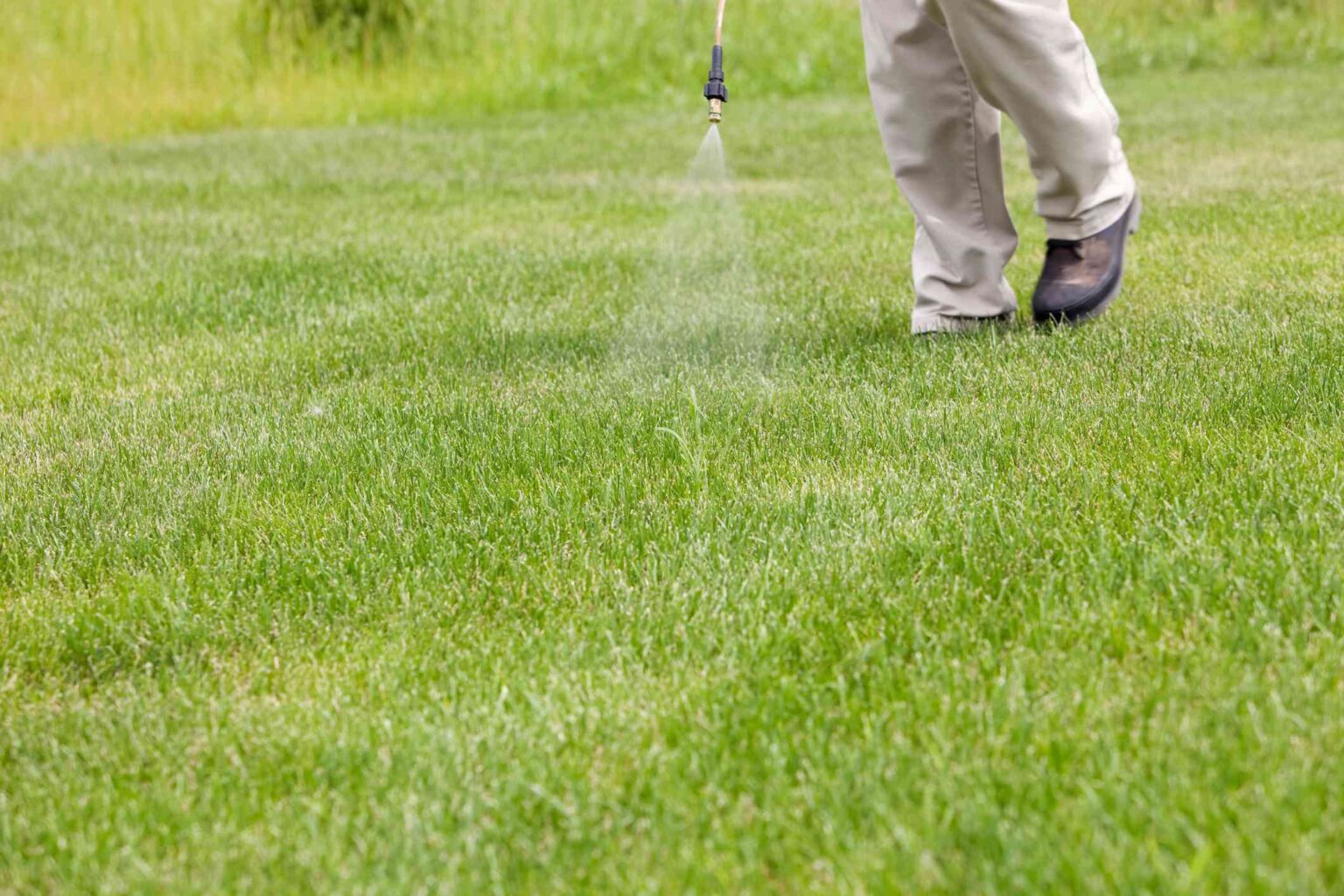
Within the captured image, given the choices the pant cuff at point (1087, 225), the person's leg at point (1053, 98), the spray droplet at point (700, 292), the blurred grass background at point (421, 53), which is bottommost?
the blurred grass background at point (421, 53)

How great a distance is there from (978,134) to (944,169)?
108 millimetres

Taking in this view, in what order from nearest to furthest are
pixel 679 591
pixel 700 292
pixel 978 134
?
pixel 679 591 → pixel 978 134 → pixel 700 292

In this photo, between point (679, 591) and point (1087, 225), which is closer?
point (679, 591)

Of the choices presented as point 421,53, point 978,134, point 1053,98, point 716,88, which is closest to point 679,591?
point 716,88

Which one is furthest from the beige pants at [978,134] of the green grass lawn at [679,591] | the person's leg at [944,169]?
the green grass lawn at [679,591]

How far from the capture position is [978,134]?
130 inches

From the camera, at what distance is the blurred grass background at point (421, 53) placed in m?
10.4

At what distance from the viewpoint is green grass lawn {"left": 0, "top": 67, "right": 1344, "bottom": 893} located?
4.56ft

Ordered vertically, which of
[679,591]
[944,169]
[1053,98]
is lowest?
[679,591]

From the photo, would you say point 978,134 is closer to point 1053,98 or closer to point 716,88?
point 1053,98

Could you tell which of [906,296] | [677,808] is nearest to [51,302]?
[906,296]

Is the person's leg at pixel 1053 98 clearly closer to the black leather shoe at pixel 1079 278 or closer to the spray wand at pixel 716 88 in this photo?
the black leather shoe at pixel 1079 278

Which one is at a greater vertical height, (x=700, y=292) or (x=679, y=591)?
(x=679, y=591)

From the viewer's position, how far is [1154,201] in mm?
5172
